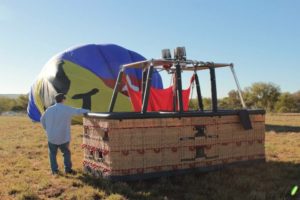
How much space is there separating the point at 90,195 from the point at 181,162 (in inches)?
66.7

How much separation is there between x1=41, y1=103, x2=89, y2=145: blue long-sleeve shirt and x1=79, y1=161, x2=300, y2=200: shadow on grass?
791mm

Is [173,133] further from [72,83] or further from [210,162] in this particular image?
[72,83]

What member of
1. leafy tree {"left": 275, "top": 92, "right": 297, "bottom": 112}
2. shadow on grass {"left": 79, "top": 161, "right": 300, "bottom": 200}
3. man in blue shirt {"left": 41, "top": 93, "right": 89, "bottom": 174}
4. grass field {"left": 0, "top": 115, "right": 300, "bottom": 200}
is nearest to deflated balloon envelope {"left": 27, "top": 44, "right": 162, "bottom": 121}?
grass field {"left": 0, "top": 115, "right": 300, "bottom": 200}

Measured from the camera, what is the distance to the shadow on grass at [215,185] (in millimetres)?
5707

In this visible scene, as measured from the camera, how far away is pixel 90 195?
5.69m

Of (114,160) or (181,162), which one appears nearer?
(114,160)

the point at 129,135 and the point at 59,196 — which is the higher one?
the point at 129,135

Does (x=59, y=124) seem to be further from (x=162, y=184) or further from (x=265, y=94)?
(x=265, y=94)

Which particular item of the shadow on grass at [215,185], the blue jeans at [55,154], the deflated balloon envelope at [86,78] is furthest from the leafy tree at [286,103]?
the blue jeans at [55,154]

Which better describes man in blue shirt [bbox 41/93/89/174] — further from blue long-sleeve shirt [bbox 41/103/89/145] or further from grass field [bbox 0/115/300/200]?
grass field [bbox 0/115/300/200]

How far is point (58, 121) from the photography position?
7.05 metres

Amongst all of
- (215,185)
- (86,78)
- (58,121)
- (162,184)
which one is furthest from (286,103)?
(162,184)

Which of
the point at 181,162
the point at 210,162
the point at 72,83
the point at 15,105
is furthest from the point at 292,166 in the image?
the point at 15,105

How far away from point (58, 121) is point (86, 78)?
21.8 feet
